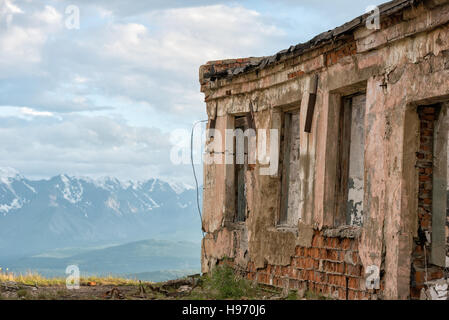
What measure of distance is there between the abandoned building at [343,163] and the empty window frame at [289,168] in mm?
18

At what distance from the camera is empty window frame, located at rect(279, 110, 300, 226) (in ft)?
35.6

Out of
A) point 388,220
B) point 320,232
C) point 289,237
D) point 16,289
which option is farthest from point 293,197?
point 16,289

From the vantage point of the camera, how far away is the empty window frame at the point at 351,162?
29.9 feet

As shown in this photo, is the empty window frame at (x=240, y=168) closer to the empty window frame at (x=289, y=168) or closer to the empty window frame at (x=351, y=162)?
the empty window frame at (x=289, y=168)

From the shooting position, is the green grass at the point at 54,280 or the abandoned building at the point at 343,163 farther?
the green grass at the point at 54,280

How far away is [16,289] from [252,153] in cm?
473

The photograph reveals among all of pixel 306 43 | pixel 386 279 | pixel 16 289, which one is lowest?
pixel 16 289

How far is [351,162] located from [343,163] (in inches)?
4.9

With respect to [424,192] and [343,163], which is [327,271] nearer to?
[343,163]

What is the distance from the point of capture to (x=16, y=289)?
11.8m

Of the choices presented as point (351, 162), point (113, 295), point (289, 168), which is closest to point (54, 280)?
point (113, 295)

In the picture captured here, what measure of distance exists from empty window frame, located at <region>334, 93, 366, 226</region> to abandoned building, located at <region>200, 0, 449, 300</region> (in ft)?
0.05

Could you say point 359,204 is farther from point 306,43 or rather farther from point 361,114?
point 306,43

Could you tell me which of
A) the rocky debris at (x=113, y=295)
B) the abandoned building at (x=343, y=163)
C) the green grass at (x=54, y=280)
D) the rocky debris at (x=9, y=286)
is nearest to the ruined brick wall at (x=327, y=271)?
the abandoned building at (x=343, y=163)
